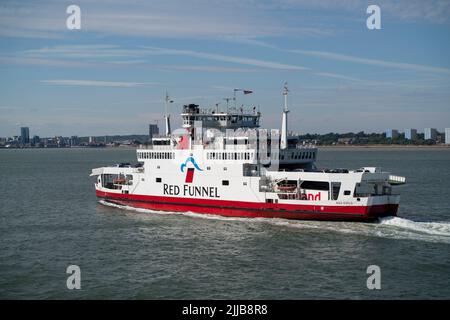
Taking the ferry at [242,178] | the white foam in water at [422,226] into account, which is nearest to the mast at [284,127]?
the ferry at [242,178]

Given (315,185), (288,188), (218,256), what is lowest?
(218,256)

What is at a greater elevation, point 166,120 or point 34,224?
point 166,120

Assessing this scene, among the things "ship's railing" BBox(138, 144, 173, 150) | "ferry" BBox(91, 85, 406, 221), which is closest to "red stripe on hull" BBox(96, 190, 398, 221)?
"ferry" BBox(91, 85, 406, 221)

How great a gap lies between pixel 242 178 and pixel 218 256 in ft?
33.4

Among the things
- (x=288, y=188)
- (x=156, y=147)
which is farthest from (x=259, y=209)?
(x=156, y=147)

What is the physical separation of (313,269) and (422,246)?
6933 mm

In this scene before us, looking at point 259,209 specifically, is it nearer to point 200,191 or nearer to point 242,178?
point 242,178

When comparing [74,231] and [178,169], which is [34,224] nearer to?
[74,231]

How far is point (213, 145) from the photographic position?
38.3 metres

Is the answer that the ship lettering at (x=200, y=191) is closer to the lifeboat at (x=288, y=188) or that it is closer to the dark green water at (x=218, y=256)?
Answer: the dark green water at (x=218, y=256)

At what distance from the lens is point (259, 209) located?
34.9m

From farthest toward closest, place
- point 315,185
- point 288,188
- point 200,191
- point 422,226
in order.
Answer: point 200,191
point 288,188
point 315,185
point 422,226

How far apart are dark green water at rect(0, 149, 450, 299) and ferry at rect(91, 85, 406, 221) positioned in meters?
1.09
